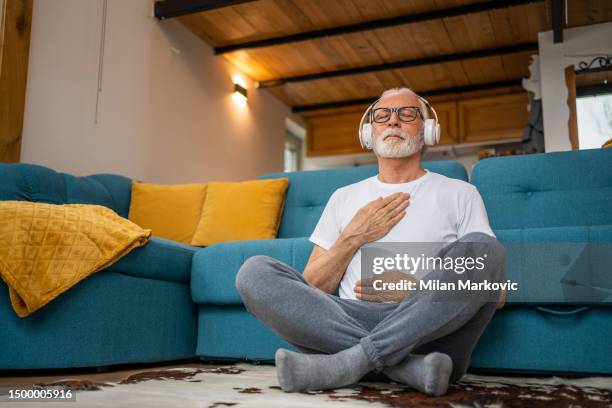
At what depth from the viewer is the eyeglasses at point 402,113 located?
1.94 meters

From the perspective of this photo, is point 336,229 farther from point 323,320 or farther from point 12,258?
point 12,258

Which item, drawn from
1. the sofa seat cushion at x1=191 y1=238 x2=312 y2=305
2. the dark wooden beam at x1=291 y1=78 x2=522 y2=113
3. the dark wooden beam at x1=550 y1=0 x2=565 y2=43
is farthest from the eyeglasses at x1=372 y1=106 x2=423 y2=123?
the dark wooden beam at x1=291 y1=78 x2=522 y2=113

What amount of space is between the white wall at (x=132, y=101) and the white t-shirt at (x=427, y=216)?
7.17 feet

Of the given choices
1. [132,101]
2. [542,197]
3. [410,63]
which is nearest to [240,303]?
[542,197]

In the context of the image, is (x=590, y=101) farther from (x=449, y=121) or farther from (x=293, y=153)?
(x=293, y=153)

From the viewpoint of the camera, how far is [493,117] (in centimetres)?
638

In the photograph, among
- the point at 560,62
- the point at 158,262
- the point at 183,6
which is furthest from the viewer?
the point at 560,62

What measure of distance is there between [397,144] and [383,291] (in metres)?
0.54

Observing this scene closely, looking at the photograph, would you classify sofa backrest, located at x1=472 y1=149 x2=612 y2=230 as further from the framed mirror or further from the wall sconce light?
the wall sconce light

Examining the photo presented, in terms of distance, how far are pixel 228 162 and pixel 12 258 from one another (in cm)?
365

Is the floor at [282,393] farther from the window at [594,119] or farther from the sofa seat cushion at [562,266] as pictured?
the window at [594,119]

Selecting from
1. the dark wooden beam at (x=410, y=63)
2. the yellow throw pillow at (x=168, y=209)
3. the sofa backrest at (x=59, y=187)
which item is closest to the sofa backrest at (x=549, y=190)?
the yellow throw pillow at (x=168, y=209)

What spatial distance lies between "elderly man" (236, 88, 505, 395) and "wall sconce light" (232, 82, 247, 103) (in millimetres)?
3746

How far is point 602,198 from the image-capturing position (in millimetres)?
2402
